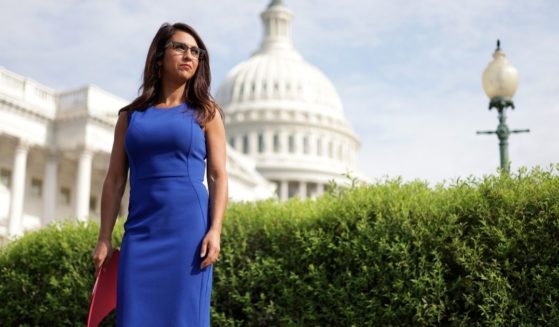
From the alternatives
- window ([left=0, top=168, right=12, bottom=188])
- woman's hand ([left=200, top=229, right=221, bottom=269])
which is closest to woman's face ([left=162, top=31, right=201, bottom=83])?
woman's hand ([left=200, top=229, right=221, bottom=269])

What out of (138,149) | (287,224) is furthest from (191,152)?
(287,224)

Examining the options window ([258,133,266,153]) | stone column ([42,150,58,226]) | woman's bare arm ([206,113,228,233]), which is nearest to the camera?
woman's bare arm ([206,113,228,233])

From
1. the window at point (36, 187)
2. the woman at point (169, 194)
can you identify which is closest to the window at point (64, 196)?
the window at point (36, 187)

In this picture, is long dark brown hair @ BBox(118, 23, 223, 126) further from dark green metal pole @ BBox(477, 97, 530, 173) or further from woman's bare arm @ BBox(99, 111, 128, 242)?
dark green metal pole @ BBox(477, 97, 530, 173)

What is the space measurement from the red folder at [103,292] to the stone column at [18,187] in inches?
1623

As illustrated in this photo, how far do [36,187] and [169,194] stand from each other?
162ft

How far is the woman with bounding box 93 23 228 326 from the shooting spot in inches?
177

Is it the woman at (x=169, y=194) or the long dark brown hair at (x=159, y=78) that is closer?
the woman at (x=169, y=194)

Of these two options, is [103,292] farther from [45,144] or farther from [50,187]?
[50,187]

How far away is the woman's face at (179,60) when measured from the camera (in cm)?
493

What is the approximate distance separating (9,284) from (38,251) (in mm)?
709

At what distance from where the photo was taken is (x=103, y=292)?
16.2 feet

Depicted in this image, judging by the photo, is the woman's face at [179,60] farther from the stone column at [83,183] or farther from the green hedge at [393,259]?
the stone column at [83,183]

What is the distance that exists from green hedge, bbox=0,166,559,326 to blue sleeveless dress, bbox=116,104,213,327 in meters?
4.85
